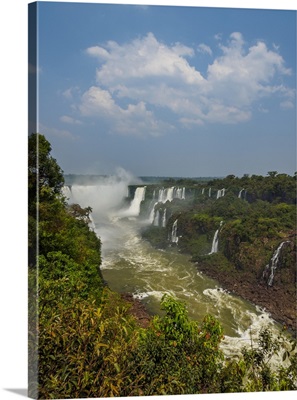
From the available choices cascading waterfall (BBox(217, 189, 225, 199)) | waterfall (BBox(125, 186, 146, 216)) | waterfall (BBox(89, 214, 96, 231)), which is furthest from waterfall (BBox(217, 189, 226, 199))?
waterfall (BBox(89, 214, 96, 231))

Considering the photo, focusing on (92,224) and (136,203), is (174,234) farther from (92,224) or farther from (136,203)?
(92,224)

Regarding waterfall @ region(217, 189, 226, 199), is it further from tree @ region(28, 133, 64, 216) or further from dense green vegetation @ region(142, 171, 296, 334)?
tree @ region(28, 133, 64, 216)

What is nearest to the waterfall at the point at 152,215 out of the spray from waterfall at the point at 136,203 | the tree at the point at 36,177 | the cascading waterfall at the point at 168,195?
the cascading waterfall at the point at 168,195

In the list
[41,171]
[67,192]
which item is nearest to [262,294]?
[67,192]

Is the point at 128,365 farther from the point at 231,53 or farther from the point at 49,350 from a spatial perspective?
the point at 231,53

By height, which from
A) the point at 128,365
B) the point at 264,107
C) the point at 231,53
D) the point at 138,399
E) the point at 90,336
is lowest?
the point at 138,399
